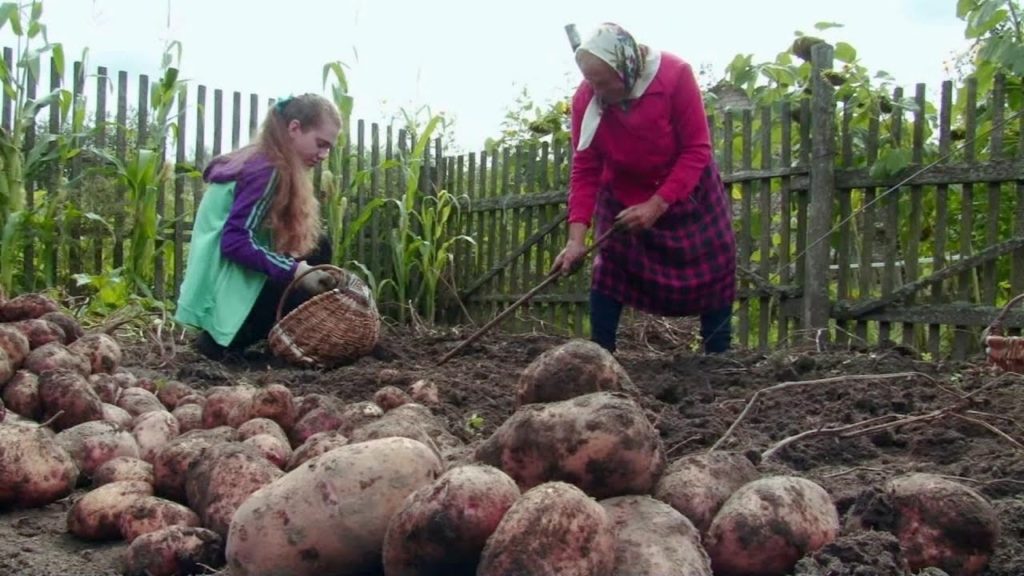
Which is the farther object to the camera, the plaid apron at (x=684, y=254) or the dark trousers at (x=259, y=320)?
the dark trousers at (x=259, y=320)

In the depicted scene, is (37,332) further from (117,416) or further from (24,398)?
(117,416)

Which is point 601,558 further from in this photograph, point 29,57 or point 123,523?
point 29,57

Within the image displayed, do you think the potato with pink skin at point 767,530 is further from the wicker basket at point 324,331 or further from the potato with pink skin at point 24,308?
the wicker basket at point 324,331

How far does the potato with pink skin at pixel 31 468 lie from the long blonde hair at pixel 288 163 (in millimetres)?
2847

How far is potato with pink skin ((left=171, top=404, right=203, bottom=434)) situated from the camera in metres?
Answer: 2.96

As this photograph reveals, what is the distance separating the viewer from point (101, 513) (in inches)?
81.4

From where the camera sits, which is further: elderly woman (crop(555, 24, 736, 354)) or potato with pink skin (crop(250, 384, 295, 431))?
elderly woman (crop(555, 24, 736, 354))

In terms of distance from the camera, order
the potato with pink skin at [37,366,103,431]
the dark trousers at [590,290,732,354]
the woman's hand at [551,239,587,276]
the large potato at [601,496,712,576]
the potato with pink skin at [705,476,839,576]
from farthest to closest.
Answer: the dark trousers at [590,290,732,354] < the woman's hand at [551,239,587,276] < the potato with pink skin at [37,366,103,431] < the potato with pink skin at [705,476,839,576] < the large potato at [601,496,712,576]

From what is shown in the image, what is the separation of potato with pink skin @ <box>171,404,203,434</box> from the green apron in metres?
2.10

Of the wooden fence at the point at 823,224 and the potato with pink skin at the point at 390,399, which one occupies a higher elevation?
the wooden fence at the point at 823,224

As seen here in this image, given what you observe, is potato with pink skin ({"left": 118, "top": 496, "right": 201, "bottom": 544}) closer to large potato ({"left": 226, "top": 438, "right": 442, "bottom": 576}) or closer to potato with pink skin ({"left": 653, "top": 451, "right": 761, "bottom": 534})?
large potato ({"left": 226, "top": 438, "right": 442, "bottom": 576})

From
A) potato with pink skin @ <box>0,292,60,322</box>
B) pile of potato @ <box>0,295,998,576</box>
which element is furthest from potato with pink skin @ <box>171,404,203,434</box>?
potato with pink skin @ <box>0,292,60,322</box>

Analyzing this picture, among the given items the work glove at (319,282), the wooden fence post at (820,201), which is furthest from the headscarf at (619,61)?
the wooden fence post at (820,201)

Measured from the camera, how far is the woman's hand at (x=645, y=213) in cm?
433
